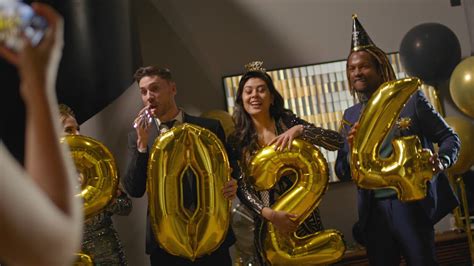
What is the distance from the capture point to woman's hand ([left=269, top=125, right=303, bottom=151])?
235 centimetres

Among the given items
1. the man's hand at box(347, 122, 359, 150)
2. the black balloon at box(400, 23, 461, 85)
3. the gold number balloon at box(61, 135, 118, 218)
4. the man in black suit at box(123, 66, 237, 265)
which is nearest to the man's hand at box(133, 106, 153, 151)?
the man in black suit at box(123, 66, 237, 265)

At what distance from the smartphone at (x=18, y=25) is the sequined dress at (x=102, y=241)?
1919mm

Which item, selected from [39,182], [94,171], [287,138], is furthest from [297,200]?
[39,182]

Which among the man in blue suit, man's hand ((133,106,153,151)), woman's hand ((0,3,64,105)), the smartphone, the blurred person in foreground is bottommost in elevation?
the man in blue suit

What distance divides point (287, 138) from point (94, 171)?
65 centimetres

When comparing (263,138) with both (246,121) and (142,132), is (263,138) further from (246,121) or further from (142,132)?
(142,132)

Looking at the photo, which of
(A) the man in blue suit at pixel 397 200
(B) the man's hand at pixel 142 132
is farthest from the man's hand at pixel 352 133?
(B) the man's hand at pixel 142 132

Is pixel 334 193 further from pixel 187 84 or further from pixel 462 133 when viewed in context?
pixel 187 84

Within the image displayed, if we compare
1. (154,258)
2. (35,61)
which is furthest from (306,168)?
(35,61)

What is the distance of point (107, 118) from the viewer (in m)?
3.49

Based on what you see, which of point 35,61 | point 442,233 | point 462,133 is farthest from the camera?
point 442,233

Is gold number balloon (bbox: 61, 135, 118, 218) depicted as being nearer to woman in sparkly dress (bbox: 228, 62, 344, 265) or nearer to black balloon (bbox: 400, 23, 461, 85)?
woman in sparkly dress (bbox: 228, 62, 344, 265)

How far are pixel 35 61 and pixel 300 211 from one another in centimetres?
192

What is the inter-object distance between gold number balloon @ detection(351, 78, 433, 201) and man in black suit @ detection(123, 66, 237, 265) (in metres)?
0.45
